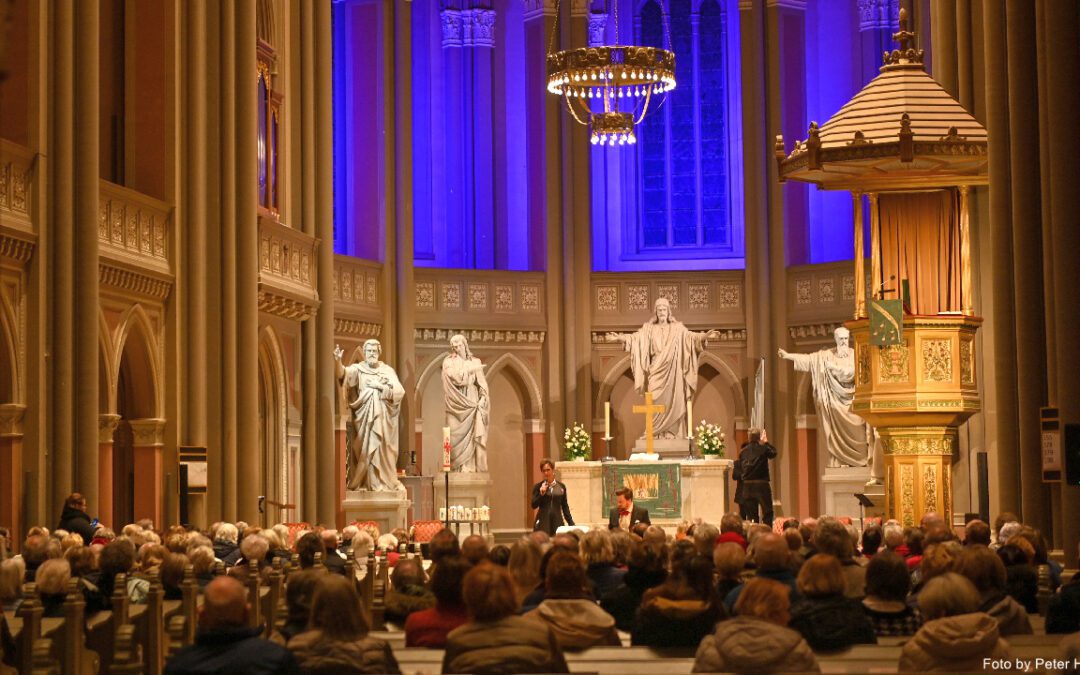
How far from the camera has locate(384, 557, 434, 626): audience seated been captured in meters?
8.06

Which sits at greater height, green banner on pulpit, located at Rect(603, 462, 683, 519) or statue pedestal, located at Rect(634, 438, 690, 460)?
statue pedestal, located at Rect(634, 438, 690, 460)

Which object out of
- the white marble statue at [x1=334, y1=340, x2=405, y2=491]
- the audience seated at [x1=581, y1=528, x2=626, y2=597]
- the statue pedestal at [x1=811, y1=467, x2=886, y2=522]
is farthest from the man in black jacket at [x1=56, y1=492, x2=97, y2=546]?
the statue pedestal at [x1=811, y1=467, x2=886, y2=522]

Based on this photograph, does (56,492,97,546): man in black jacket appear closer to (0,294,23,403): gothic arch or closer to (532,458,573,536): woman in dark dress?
(0,294,23,403): gothic arch

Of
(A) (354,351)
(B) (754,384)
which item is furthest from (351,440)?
(B) (754,384)

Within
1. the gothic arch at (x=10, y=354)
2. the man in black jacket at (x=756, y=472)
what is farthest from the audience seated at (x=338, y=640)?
the man in black jacket at (x=756, y=472)

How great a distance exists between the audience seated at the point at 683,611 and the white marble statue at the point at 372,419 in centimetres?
1568

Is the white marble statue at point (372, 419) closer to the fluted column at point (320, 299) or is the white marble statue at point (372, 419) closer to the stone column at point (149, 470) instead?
the fluted column at point (320, 299)

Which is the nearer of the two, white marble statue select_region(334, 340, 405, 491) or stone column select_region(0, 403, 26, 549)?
stone column select_region(0, 403, 26, 549)

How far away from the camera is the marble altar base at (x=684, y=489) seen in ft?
74.2

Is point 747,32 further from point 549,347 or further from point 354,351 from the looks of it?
point 354,351

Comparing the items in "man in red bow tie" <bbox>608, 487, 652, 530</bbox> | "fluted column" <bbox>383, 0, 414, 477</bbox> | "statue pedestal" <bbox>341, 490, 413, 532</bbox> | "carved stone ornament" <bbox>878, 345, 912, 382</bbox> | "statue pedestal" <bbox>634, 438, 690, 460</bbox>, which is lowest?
"statue pedestal" <bbox>341, 490, 413, 532</bbox>

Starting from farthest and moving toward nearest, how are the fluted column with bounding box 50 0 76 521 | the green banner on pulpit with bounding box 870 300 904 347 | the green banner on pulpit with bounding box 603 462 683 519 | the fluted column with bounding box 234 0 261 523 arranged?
the green banner on pulpit with bounding box 603 462 683 519, the fluted column with bounding box 234 0 261 523, the green banner on pulpit with bounding box 870 300 904 347, the fluted column with bounding box 50 0 76 521

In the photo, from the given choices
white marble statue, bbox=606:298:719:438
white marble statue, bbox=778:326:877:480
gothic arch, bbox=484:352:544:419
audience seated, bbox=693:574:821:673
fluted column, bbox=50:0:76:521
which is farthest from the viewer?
gothic arch, bbox=484:352:544:419

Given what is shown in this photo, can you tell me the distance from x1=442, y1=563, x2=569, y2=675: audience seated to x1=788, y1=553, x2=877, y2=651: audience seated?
141 centimetres
